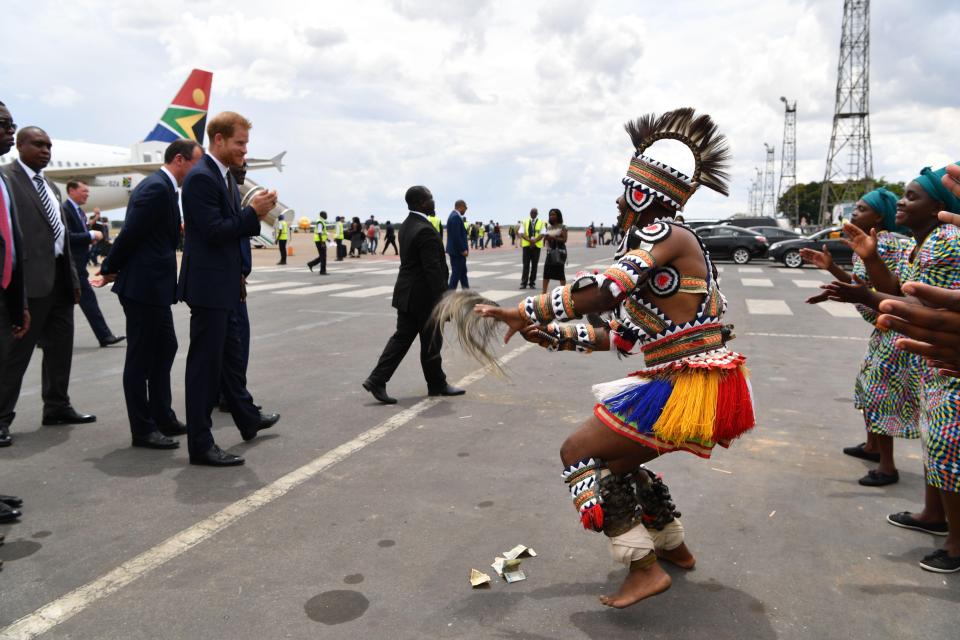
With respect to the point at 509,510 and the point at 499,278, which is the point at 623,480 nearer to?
the point at 509,510

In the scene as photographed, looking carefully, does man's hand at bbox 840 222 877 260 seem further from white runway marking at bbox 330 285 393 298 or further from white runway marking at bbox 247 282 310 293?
white runway marking at bbox 247 282 310 293

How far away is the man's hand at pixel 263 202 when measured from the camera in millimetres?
4352

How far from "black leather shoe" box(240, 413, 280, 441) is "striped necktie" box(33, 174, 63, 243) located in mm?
2008

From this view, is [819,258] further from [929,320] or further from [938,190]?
[929,320]

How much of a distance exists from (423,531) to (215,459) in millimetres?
1769

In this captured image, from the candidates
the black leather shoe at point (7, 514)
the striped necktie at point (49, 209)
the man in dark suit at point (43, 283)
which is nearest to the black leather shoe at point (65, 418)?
the man in dark suit at point (43, 283)

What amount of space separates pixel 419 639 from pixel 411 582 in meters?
0.44

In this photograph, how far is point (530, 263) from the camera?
54.9ft

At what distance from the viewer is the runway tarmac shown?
2.82 m

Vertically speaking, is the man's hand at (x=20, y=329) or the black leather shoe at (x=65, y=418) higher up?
the man's hand at (x=20, y=329)

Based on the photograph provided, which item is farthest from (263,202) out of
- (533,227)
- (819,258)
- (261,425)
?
(533,227)

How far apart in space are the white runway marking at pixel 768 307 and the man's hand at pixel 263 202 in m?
10.1

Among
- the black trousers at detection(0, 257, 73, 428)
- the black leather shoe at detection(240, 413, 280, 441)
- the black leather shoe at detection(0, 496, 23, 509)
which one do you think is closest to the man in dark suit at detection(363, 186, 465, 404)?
the black leather shoe at detection(240, 413, 280, 441)

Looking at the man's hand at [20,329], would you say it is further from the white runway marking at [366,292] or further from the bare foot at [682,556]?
the white runway marking at [366,292]
